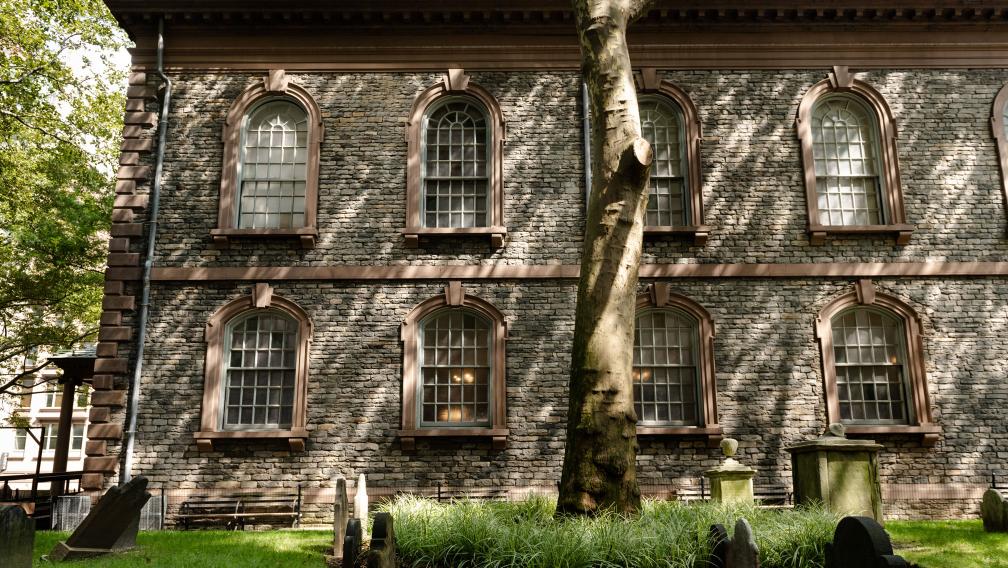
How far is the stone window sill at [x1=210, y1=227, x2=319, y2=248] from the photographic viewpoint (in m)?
13.1

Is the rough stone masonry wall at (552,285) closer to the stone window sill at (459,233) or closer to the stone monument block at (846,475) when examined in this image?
the stone window sill at (459,233)

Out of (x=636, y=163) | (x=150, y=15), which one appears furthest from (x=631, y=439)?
(x=150, y=15)

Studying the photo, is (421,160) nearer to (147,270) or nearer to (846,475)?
(147,270)

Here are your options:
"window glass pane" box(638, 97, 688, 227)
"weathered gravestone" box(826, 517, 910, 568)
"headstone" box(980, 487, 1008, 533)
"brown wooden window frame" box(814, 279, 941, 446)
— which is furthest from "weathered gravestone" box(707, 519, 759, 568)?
"window glass pane" box(638, 97, 688, 227)

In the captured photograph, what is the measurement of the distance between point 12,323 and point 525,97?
17529 millimetres

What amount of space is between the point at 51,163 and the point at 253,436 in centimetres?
1225

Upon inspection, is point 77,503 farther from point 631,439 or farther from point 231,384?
point 631,439

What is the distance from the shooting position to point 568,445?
8.02 meters

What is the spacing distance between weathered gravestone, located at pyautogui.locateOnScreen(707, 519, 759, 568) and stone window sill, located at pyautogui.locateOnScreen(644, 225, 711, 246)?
8.01 metres

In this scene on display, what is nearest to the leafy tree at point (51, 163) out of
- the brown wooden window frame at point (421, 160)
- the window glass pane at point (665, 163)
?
the brown wooden window frame at point (421, 160)

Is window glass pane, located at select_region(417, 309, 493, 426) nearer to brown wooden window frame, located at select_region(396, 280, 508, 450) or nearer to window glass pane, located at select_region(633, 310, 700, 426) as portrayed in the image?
brown wooden window frame, located at select_region(396, 280, 508, 450)

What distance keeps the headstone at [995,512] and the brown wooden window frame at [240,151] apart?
1110 centimetres

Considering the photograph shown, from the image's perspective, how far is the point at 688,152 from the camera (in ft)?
45.4

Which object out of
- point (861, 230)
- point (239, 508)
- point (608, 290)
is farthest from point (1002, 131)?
point (239, 508)
